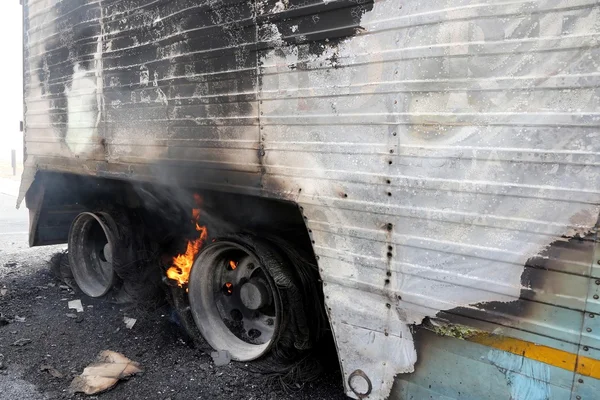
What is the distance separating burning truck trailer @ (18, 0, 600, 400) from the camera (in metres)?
1.74

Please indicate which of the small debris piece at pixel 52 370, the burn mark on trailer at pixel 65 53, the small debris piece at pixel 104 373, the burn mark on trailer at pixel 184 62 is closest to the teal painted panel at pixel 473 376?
the burn mark on trailer at pixel 184 62

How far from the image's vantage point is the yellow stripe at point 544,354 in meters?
1.77

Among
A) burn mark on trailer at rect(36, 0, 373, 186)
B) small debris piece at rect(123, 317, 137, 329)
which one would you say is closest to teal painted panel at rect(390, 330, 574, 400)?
burn mark on trailer at rect(36, 0, 373, 186)

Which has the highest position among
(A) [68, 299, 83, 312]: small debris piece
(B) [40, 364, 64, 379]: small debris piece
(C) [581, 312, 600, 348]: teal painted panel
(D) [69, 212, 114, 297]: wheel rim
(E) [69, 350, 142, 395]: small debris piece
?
(C) [581, 312, 600, 348]: teal painted panel

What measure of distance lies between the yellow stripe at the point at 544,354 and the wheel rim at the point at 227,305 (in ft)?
6.32

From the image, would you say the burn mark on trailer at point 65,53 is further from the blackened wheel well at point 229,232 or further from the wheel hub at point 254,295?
the wheel hub at point 254,295

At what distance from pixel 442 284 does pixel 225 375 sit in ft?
6.53

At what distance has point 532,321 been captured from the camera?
1.86 metres

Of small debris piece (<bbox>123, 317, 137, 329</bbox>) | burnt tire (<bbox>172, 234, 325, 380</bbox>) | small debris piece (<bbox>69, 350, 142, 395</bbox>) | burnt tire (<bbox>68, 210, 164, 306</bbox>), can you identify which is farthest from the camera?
burnt tire (<bbox>68, 210, 164, 306</bbox>)

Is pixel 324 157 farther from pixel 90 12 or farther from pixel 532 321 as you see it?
pixel 90 12

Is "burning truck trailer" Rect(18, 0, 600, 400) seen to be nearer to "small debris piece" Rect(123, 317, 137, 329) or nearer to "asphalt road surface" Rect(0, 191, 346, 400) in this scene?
"asphalt road surface" Rect(0, 191, 346, 400)

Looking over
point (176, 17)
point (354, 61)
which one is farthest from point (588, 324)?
point (176, 17)

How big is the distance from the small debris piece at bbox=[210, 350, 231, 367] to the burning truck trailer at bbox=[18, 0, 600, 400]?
0.04 metres

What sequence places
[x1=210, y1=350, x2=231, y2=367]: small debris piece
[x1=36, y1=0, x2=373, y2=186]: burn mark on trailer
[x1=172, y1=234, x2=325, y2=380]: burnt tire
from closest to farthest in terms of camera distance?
1. [x1=36, y1=0, x2=373, y2=186]: burn mark on trailer
2. [x1=172, y1=234, x2=325, y2=380]: burnt tire
3. [x1=210, y1=350, x2=231, y2=367]: small debris piece
